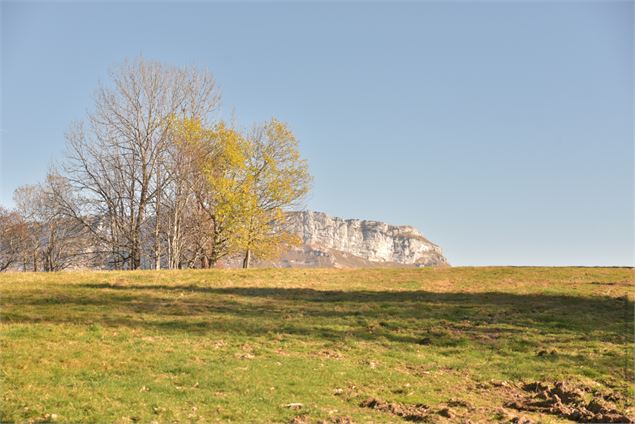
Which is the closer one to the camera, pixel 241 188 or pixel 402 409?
pixel 402 409

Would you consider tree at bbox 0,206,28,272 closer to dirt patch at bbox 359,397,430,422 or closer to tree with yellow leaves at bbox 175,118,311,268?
tree with yellow leaves at bbox 175,118,311,268

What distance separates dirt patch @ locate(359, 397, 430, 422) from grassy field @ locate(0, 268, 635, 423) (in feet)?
0.17

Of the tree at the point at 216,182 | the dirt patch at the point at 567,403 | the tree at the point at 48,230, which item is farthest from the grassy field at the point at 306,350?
the tree at the point at 48,230

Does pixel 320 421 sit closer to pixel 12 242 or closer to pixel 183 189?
pixel 183 189

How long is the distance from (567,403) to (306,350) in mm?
8394

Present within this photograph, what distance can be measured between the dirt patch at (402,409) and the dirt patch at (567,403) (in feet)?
8.96

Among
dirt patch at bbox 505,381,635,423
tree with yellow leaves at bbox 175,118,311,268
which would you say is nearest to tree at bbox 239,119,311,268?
tree with yellow leaves at bbox 175,118,311,268

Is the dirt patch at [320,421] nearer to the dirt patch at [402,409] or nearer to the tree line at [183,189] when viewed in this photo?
the dirt patch at [402,409]

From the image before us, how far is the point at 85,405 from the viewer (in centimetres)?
1138

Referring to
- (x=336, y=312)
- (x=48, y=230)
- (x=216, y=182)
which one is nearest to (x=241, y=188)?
(x=216, y=182)

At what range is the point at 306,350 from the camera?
61.5 ft

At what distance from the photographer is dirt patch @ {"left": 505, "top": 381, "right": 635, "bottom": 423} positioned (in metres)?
12.9

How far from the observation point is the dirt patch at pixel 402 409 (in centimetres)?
1203

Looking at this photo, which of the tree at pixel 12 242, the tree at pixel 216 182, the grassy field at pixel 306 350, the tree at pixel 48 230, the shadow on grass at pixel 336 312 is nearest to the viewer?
the grassy field at pixel 306 350
